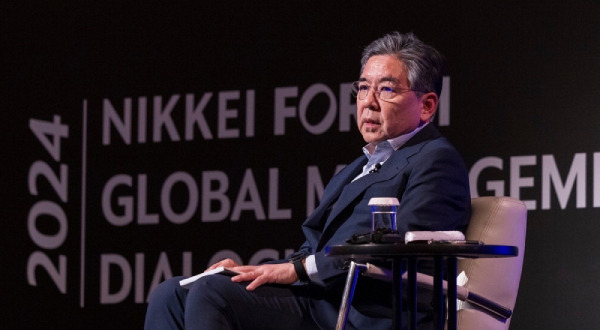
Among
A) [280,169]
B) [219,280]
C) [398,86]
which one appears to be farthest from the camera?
[280,169]

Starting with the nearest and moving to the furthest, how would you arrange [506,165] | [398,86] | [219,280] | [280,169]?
[219,280]
[398,86]
[506,165]
[280,169]

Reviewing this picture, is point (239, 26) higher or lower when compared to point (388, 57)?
higher

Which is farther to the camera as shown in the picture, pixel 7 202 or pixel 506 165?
pixel 7 202

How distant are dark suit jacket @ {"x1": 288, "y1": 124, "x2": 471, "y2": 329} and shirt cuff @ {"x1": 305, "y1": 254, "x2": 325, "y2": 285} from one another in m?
0.02

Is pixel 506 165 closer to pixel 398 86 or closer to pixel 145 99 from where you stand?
pixel 398 86

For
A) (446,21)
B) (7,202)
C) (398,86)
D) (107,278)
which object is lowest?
(107,278)

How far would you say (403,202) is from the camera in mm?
2785

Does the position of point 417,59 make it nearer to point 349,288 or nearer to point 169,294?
point 349,288

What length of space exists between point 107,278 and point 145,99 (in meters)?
0.91

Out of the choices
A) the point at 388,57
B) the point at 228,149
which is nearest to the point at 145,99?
the point at 228,149

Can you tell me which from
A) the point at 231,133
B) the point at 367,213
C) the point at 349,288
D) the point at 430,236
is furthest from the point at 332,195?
the point at 231,133

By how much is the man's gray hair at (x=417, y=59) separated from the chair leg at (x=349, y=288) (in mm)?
759

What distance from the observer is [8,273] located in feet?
16.9

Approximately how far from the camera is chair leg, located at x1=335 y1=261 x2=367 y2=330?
98.2 inches
